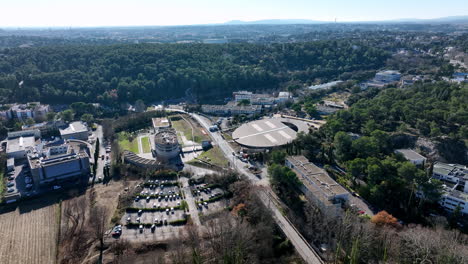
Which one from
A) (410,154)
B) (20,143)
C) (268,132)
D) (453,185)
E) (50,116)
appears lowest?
(453,185)

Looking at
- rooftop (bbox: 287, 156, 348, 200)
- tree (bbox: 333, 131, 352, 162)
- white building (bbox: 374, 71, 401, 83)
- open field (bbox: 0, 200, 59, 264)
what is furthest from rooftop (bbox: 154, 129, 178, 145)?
white building (bbox: 374, 71, 401, 83)

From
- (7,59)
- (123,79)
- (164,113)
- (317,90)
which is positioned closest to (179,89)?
(123,79)

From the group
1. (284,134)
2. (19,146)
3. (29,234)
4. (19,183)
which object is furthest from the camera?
(284,134)

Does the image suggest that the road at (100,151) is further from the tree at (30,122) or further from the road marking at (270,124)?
the road marking at (270,124)

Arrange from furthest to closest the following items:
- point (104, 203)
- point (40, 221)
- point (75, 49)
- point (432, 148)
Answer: point (75, 49) → point (432, 148) → point (104, 203) → point (40, 221)

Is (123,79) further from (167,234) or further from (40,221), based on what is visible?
(167,234)

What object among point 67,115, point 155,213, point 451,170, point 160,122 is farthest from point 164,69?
point 451,170

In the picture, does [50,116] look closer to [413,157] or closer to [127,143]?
[127,143]
